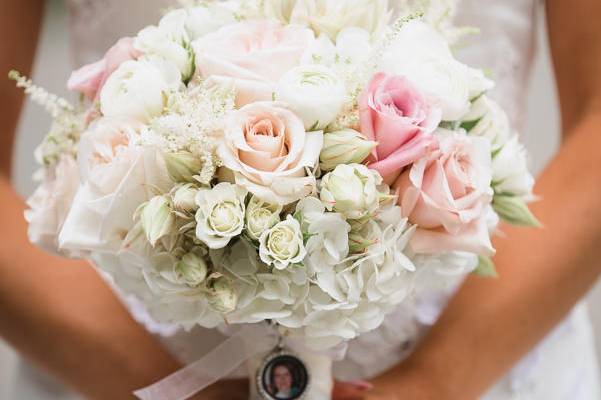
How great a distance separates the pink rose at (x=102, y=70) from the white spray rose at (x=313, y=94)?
0.61 feet

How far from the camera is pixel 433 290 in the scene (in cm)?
101

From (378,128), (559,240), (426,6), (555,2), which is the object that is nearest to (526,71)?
(555,2)

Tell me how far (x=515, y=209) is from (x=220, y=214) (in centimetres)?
32

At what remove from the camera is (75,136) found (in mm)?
764

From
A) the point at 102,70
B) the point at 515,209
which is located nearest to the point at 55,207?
the point at 102,70

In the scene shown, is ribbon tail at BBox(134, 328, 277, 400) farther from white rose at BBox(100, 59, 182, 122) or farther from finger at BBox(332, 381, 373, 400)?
white rose at BBox(100, 59, 182, 122)

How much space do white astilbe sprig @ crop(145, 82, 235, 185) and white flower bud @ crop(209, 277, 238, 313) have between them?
9cm

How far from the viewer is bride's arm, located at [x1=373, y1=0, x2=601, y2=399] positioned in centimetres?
95

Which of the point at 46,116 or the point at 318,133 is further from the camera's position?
the point at 46,116

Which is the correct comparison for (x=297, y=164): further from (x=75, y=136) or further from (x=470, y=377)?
(x=470, y=377)

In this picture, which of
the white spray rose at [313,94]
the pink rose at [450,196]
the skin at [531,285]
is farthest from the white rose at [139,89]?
the skin at [531,285]

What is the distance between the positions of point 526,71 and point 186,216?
0.69 meters

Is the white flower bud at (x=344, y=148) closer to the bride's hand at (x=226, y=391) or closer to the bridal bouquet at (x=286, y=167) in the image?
the bridal bouquet at (x=286, y=167)

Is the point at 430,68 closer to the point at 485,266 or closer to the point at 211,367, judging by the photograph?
the point at 485,266
